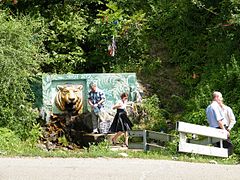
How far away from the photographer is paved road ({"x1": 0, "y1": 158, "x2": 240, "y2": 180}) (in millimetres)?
10617

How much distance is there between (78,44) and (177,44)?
3688 millimetres

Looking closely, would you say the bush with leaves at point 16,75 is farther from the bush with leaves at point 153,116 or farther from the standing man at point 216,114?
the standing man at point 216,114

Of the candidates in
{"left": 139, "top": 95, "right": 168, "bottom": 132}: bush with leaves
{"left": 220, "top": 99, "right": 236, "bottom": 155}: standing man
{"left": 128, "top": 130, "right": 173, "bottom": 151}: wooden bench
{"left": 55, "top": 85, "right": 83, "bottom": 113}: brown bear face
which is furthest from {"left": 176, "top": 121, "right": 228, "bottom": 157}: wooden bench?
{"left": 55, "top": 85, "right": 83, "bottom": 113}: brown bear face

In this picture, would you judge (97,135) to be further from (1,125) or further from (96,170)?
(96,170)

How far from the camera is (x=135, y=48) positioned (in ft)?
72.8

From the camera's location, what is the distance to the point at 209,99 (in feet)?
59.7

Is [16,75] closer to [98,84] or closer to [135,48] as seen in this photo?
[98,84]

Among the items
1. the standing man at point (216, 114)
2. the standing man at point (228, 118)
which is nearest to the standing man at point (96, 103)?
the standing man at point (216, 114)

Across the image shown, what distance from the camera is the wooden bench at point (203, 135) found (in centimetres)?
1332

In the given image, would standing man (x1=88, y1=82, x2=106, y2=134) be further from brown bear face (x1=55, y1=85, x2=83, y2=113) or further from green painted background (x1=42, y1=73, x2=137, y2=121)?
brown bear face (x1=55, y1=85, x2=83, y2=113)

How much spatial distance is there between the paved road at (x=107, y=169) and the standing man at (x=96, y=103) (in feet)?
19.2

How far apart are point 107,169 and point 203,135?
300 cm

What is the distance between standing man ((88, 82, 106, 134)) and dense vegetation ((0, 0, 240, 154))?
167 centimetres

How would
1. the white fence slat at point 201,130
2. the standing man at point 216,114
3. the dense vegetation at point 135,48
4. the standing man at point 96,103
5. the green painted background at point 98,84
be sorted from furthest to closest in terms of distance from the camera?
the green painted background at point 98,84, the standing man at point 96,103, the dense vegetation at point 135,48, the standing man at point 216,114, the white fence slat at point 201,130
